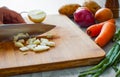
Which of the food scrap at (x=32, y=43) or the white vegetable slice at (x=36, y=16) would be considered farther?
the white vegetable slice at (x=36, y=16)

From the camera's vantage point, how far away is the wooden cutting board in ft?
2.69

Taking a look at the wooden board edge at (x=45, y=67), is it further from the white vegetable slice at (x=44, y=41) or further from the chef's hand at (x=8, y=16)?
the chef's hand at (x=8, y=16)

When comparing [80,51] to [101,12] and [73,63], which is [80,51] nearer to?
[73,63]

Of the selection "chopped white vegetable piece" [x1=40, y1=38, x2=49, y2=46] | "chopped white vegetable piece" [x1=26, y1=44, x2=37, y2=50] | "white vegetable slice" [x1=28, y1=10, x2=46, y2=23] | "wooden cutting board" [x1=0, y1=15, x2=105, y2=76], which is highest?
"white vegetable slice" [x1=28, y1=10, x2=46, y2=23]

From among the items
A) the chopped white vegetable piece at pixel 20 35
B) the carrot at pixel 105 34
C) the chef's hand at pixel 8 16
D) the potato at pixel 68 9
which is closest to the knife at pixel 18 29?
the chopped white vegetable piece at pixel 20 35

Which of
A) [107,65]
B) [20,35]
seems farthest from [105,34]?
[20,35]

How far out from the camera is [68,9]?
135 centimetres

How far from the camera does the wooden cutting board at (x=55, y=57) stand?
0.82 metres

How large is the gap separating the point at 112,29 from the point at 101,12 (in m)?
0.21

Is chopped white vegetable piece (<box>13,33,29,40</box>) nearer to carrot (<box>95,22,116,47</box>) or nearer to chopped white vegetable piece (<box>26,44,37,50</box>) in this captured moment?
chopped white vegetable piece (<box>26,44,37,50</box>)

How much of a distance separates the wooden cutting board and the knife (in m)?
0.04

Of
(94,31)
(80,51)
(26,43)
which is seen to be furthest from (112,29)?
(26,43)

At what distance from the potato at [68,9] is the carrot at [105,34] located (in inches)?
12.6

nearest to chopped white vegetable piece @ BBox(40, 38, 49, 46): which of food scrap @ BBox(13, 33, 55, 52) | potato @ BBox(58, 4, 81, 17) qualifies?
food scrap @ BBox(13, 33, 55, 52)
